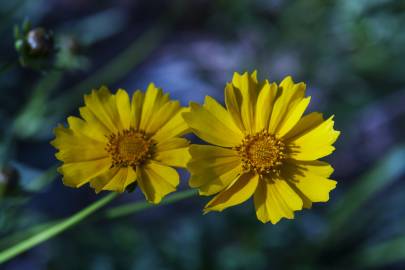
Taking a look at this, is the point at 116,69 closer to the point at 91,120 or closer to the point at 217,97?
the point at 217,97

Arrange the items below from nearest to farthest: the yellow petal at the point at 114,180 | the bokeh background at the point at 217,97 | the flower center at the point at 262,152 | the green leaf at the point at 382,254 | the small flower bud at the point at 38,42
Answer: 1. the yellow petal at the point at 114,180
2. the flower center at the point at 262,152
3. the small flower bud at the point at 38,42
4. the bokeh background at the point at 217,97
5. the green leaf at the point at 382,254

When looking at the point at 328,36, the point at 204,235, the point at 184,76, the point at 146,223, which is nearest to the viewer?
the point at 204,235

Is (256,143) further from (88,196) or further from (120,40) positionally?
(120,40)

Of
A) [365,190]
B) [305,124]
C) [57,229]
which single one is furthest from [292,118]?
[365,190]

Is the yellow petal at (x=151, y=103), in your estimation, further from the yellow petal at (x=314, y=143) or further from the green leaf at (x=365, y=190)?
the green leaf at (x=365, y=190)

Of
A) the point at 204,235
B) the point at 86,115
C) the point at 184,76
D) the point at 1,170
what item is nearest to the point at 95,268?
the point at 204,235

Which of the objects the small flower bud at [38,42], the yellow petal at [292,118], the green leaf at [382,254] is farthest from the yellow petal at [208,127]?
the green leaf at [382,254]
